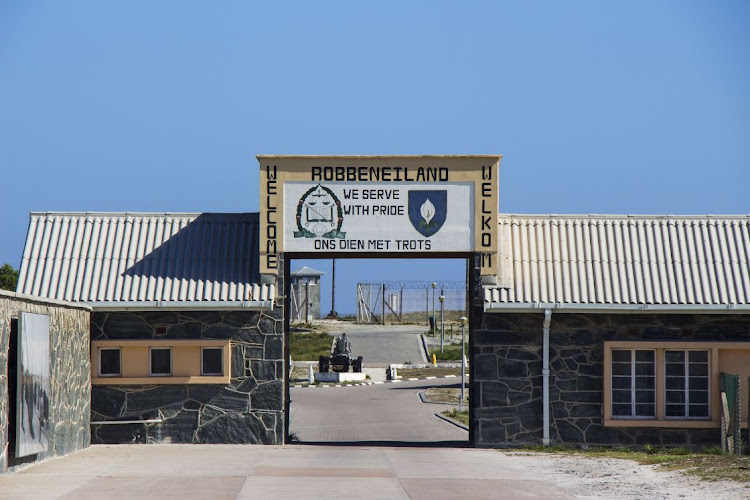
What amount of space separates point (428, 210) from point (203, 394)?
5.83 meters

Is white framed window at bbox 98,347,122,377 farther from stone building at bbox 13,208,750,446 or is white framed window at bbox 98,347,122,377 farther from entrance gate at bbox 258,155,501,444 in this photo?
entrance gate at bbox 258,155,501,444

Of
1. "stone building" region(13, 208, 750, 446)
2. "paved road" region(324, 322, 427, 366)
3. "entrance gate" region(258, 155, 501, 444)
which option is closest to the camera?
"stone building" region(13, 208, 750, 446)

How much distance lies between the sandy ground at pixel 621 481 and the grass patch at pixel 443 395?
18649 millimetres

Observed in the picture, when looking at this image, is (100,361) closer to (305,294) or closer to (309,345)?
(309,345)

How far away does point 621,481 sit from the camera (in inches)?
601

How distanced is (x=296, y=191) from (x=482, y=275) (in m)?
4.12

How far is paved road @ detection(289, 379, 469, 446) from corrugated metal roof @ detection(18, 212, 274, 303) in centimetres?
520

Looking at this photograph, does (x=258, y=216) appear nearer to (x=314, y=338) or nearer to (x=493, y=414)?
(x=493, y=414)

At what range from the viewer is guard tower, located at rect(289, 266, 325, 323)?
231ft

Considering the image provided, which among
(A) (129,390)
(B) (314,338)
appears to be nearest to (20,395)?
(A) (129,390)

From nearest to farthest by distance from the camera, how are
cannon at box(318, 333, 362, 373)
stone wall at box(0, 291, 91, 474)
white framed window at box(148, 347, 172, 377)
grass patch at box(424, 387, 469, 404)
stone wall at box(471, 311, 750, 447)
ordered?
stone wall at box(0, 291, 91, 474), stone wall at box(471, 311, 750, 447), white framed window at box(148, 347, 172, 377), grass patch at box(424, 387, 469, 404), cannon at box(318, 333, 362, 373)

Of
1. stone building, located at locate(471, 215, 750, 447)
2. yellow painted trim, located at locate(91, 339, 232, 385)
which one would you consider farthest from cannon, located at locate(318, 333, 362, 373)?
stone building, located at locate(471, 215, 750, 447)

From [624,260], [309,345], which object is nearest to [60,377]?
[624,260]

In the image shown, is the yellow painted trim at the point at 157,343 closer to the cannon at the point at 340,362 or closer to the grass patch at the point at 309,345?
the cannon at the point at 340,362
